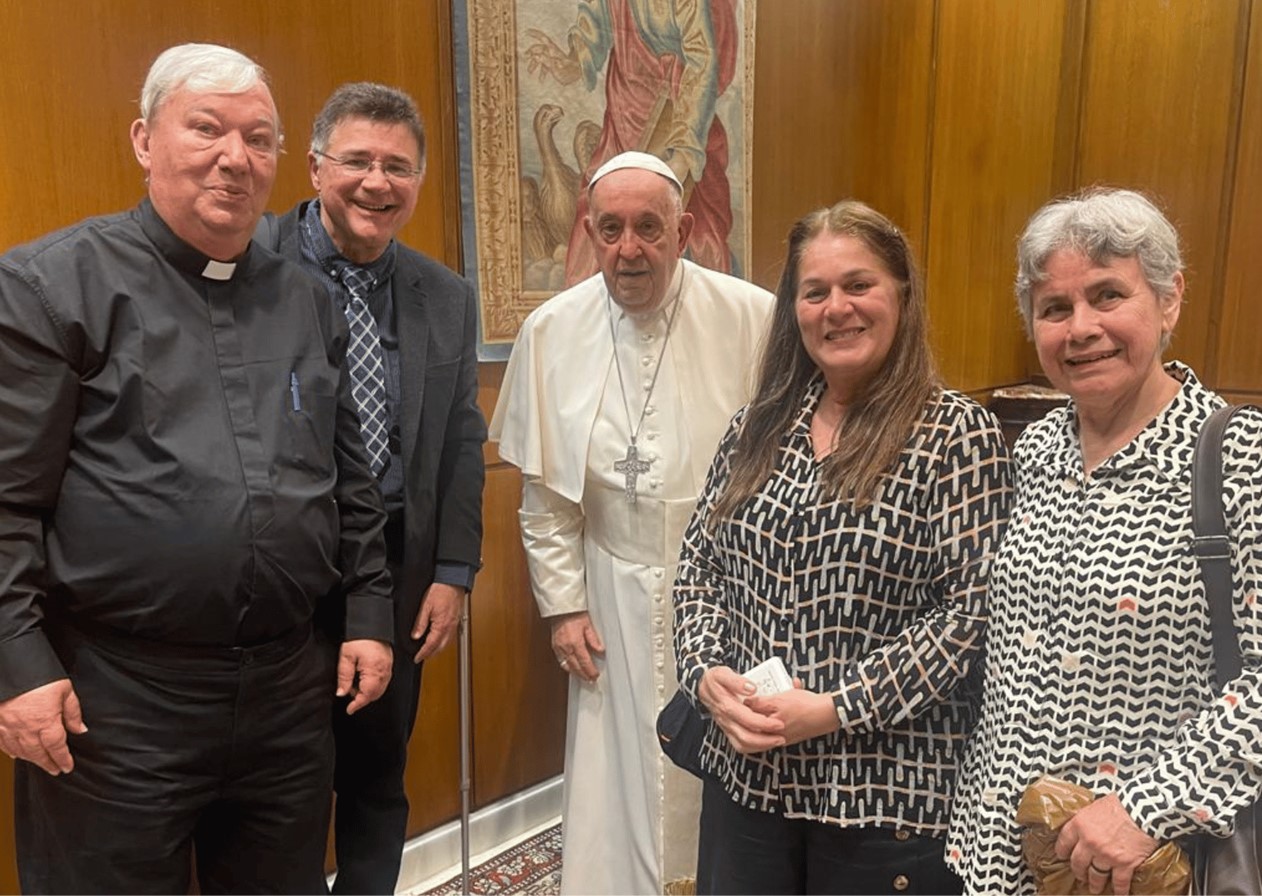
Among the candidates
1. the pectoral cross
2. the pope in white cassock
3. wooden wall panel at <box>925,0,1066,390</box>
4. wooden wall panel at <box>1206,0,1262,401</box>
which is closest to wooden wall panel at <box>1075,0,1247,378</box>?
wooden wall panel at <box>1206,0,1262,401</box>

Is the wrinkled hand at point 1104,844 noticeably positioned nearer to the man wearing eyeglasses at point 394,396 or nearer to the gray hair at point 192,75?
the man wearing eyeglasses at point 394,396

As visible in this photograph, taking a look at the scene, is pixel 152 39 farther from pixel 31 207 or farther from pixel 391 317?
pixel 391 317

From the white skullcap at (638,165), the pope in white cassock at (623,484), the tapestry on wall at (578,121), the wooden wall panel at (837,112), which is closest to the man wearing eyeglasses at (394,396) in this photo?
the pope in white cassock at (623,484)

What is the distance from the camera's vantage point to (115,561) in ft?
5.61

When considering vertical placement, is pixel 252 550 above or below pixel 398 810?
above

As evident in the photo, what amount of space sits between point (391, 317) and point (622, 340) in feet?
2.34

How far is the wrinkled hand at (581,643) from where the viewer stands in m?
2.85

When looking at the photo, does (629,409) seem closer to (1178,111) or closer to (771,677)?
(771,677)

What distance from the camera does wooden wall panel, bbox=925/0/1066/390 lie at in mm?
5207

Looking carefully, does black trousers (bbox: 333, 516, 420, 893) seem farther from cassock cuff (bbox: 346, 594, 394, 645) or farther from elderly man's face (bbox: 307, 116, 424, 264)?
elderly man's face (bbox: 307, 116, 424, 264)

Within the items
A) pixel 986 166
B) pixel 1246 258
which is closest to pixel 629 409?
pixel 986 166

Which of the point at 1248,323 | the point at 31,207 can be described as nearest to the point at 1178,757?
the point at 31,207

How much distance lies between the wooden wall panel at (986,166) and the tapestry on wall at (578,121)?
146 cm

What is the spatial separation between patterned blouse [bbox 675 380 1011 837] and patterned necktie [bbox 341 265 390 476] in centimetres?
88
